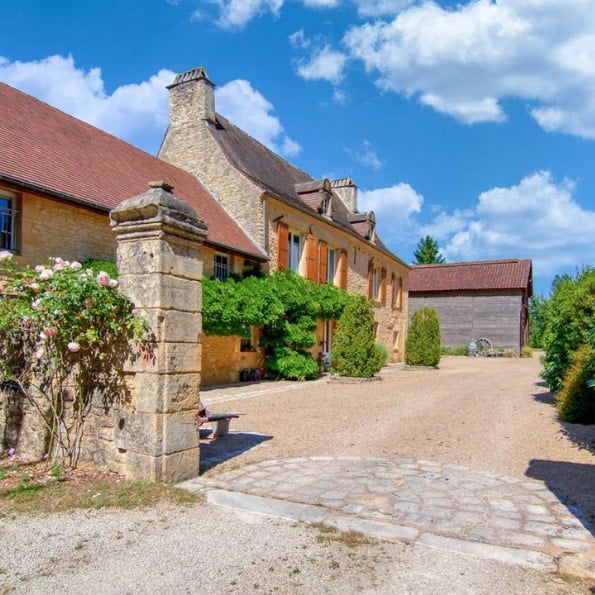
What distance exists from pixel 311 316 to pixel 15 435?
32.3ft

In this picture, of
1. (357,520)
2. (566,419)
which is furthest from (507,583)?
(566,419)

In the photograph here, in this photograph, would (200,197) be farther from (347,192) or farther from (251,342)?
(347,192)

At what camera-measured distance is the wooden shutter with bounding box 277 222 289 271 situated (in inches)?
594

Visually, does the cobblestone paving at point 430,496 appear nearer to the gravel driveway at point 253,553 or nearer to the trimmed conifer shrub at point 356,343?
the gravel driveway at point 253,553

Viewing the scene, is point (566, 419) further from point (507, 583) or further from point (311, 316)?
point (311, 316)

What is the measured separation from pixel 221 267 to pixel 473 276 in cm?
2213

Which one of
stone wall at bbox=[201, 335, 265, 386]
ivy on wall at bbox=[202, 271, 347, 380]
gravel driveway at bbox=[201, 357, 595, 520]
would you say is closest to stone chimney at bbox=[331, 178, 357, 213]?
ivy on wall at bbox=[202, 271, 347, 380]

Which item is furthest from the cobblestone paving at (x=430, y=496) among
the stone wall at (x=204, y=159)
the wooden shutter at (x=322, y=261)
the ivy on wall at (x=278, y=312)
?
the wooden shutter at (x=322, y=261)

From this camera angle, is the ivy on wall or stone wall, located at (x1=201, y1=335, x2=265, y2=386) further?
stone wall, located at (x1=201, y1=335, x2=265, y2=386)

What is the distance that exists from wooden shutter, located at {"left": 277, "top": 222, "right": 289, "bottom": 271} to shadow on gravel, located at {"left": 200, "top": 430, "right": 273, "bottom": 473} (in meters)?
8.77

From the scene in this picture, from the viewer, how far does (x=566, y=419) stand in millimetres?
7680

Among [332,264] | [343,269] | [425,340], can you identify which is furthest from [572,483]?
→ [343,269]

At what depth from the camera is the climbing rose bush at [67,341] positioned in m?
4.34

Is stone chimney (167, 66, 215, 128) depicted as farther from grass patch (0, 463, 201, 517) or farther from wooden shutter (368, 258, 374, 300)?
grass patch (0, 463, 201, 517)
